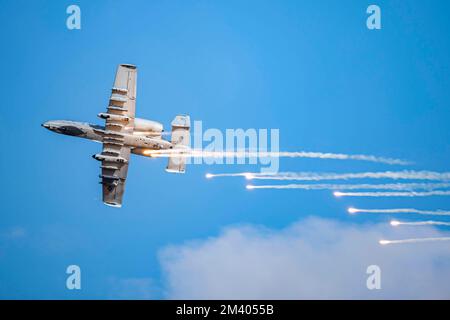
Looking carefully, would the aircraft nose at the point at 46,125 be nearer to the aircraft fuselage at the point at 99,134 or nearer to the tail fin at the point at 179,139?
the aircraft fuselage at the point at 99,134

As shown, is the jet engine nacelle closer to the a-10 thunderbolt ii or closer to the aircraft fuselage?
the a-10 thunderbolt ii

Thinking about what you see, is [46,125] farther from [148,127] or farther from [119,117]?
[148,127]

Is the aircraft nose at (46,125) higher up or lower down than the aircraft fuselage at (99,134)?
higher up

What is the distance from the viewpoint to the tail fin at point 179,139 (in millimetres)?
66750

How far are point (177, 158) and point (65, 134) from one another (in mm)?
8860

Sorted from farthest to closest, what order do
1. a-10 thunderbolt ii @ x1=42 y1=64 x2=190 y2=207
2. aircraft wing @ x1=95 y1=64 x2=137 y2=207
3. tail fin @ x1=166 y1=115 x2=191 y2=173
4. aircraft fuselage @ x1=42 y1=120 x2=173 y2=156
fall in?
tail fin @ x1=166 y1=115 x2=191 y2=173 → aircraft wing @ x1=95 y1=64 x2=137 y2=207 → a-10 thunderbolt ii @ x1=42 y1=64 x2=190 y2=207 → aircraft fuselage @ x1=42 y1=120 x2=173 y2=156

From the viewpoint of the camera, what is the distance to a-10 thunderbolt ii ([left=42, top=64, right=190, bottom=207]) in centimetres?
6512

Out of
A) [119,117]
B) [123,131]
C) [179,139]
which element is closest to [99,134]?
[123,131]

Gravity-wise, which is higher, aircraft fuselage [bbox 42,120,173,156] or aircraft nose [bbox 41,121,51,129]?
aircraft nose [bbox 41,121,51,129]

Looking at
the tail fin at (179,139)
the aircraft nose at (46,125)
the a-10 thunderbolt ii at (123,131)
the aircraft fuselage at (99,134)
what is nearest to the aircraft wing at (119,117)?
the a-10 thunderbolt ii at (123,131)

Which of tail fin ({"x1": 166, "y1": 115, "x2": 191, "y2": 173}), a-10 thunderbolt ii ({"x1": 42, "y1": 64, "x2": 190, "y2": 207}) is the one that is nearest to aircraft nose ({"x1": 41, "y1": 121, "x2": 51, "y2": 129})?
a-10 thunderbolt ii ({"x1": 42, "y1": 64, "x2": 190, "y2": 207})
